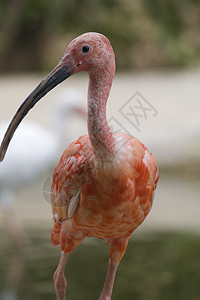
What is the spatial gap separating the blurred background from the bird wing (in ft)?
0.96

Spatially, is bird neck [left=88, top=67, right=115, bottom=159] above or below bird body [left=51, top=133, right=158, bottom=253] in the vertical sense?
above

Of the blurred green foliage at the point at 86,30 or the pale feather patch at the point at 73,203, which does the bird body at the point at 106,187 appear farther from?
the blurred green foliage at the point at 86,30

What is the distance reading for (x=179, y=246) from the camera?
612 cm

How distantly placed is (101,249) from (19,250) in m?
0.84

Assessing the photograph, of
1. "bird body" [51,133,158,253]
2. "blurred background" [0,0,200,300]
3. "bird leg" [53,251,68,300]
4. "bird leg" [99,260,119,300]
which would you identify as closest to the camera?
"bird body" [51,133,158,253]

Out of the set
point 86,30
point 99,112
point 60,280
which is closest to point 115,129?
point 60,280

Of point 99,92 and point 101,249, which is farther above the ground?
point 99,92

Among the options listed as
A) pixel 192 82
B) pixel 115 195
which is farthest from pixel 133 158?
pixel 192 82

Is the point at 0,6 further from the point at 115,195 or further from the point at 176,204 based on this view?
the point at 115,195

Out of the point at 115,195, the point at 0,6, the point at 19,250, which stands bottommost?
the point at 19,250

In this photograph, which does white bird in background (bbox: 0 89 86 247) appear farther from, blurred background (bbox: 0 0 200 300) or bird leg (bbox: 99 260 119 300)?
bird leg (bbox: 99 260 119 300)

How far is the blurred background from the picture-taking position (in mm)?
5461

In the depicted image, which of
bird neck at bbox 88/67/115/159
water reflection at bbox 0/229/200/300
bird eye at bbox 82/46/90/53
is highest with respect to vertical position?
bird eye at bbox 82/46/90/53

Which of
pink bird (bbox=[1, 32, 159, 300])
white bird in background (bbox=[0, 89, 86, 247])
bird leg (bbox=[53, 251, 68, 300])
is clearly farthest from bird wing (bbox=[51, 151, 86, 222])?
white bird in background (bbox=[0, 89, 86, 247])
